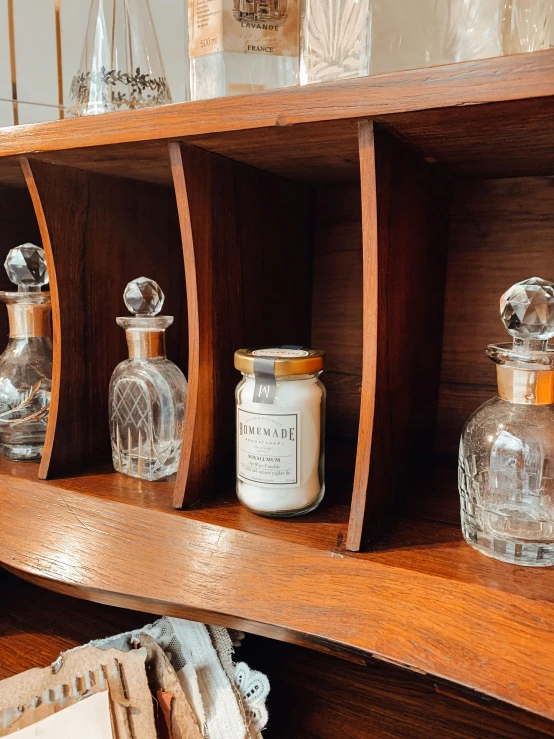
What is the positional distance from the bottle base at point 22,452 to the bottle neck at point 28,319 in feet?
0.46

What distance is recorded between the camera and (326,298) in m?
0.89

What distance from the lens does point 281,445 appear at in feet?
1.94

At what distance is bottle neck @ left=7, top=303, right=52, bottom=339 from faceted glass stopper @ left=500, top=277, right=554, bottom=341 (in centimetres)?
56

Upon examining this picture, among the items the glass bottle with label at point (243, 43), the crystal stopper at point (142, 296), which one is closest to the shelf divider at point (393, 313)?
the glass bottle with label at point (243, 43)

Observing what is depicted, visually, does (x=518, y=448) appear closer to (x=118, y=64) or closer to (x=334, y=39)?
(x=334, y=39)

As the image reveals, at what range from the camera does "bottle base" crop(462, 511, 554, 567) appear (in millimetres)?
519

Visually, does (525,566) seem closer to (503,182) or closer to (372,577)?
(372,577)

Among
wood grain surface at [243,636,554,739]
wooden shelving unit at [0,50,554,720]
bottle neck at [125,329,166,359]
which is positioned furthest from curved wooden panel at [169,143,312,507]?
wood grain surface at [243,636,554,739]

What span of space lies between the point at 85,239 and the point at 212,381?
251 millimetres

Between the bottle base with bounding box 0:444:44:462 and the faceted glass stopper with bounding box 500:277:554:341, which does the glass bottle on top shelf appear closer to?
the faceted glass stopper with bounding box 500:277:554:341

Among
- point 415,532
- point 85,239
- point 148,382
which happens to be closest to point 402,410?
point 415,532

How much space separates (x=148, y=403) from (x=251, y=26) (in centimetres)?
41

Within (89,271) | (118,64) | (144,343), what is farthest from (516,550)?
(118,64)

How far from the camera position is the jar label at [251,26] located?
23.9 inches
